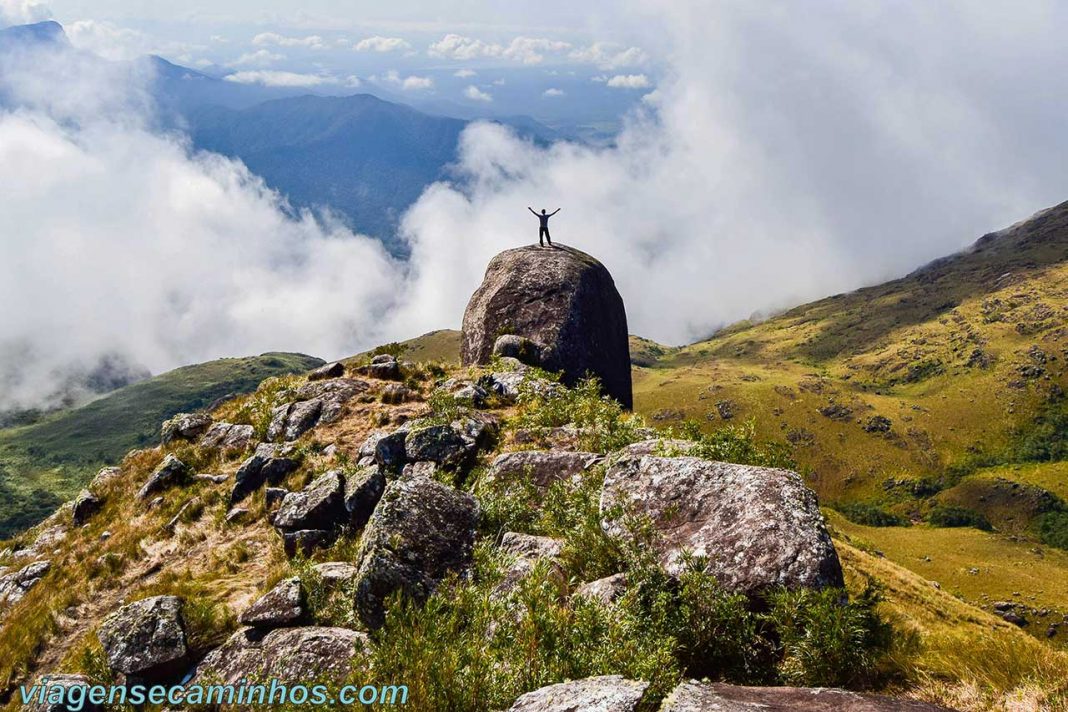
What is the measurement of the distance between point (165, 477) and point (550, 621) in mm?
24021

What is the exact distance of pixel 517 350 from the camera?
35.2 m

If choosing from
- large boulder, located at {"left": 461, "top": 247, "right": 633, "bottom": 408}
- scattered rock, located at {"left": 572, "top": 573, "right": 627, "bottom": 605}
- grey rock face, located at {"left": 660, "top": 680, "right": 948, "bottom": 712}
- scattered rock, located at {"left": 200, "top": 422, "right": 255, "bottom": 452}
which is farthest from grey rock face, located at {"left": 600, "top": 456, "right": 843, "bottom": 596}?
large boulder, located at {"left": 461, "top": 247, "right": 633, "bottom": 408}

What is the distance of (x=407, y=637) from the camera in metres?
9.05

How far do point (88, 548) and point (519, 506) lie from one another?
19.9 meters

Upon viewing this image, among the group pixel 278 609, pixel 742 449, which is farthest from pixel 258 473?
pixel 742 449

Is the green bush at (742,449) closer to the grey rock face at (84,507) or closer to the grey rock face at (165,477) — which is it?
the grey rock face at (165,477)

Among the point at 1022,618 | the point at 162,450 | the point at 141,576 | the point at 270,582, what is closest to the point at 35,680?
the point at 141,576

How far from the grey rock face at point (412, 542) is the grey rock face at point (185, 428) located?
22.5 metres

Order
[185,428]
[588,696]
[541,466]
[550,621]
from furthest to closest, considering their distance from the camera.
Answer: [185,428], [541,466], [550,621], [588,696]

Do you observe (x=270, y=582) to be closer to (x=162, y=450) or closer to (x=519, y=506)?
(x=519, y=506)

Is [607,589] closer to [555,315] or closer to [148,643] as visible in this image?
[148,643]

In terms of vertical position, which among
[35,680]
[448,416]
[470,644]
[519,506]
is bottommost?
[35,680]

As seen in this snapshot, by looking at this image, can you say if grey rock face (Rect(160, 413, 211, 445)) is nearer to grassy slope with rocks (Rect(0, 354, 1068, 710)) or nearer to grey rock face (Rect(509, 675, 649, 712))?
grassy slope with rocks (Rect(0, 354, 1068, 710))

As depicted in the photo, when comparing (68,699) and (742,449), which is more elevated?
(742,449)
